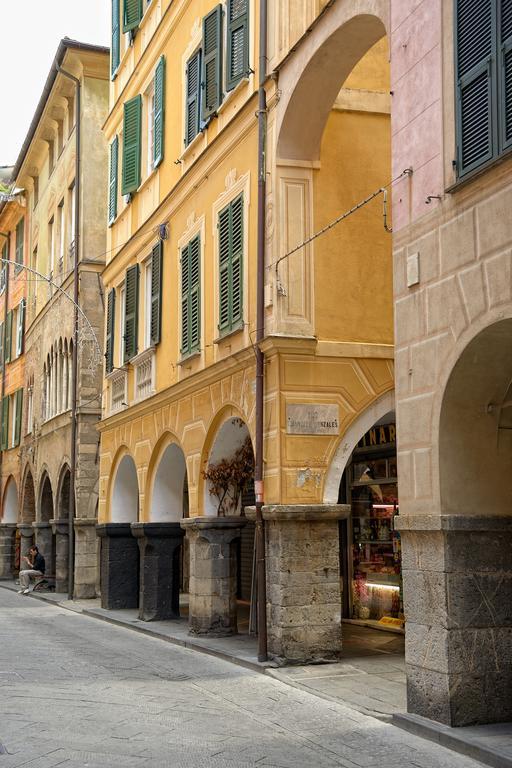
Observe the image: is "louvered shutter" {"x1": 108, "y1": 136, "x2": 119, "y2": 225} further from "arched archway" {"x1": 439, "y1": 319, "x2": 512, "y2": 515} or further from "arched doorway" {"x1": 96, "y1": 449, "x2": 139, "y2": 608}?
"arched archway" {"x1": 439, "y1": 319, "x2": 512, "y2": 515}

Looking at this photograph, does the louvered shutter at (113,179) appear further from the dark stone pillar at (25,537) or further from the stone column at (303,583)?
the dark stone pillar at (25,537)

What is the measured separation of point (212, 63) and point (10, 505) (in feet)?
74.5

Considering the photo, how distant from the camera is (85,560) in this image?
79.2ft

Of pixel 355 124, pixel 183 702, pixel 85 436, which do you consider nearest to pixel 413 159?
pixel 355 124

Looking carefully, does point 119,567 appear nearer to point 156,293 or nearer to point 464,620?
point 156,293

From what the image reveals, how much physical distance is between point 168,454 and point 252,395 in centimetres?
479

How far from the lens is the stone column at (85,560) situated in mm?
24078

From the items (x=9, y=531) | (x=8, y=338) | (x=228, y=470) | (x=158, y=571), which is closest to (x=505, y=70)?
(x=228, y=470)

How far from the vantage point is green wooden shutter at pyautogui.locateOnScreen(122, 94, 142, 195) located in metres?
20.4

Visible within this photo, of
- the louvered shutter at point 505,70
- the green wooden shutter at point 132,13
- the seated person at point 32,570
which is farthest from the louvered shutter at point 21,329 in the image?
the louvered shutter at point 505,70

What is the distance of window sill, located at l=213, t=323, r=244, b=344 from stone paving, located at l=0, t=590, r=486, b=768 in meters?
4.31

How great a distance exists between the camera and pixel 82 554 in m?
24.2

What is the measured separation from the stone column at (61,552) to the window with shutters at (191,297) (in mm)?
10428

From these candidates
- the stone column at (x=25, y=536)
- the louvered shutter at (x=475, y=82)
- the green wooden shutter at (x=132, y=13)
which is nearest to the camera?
the louvered shutter at (x=475, y=82)
